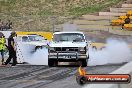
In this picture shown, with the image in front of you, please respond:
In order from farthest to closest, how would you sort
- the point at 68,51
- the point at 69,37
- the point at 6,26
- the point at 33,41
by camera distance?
the point at 6,26
the point at 33,41
the point at 69,37
the point at 68,51

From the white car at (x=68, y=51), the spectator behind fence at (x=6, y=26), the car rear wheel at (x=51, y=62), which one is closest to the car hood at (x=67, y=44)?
the white car at (x=68, y=51)

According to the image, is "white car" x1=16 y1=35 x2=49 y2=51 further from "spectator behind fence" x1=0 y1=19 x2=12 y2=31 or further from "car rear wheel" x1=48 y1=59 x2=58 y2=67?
"spectator behind fence" x1=0 y1=19 x2=12 y2=31

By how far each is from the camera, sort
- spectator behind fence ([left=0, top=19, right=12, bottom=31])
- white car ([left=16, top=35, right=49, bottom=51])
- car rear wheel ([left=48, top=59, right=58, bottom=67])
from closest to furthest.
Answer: car rear wheel ([left=48, top=59, right=58, bottom=67]) → white car ([left=16, top=35, right=49, bottom=51]) → spectator behind fence ([left=0, top=19, right=12, bottom=31])

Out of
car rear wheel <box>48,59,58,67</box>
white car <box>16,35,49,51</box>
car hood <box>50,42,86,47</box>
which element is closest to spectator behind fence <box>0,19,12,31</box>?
white car <box>16,35,49,51</box>

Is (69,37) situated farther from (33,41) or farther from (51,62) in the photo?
(33,41)

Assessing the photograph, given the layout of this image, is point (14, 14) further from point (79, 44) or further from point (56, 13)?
point (79, 44)

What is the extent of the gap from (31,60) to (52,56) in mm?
3973

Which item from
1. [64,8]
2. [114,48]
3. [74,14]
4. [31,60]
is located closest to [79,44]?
[31,60]

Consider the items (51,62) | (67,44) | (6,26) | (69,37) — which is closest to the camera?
(67,44)

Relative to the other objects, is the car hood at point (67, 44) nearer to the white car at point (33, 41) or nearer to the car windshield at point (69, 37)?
the car windshield at point (69, 37)

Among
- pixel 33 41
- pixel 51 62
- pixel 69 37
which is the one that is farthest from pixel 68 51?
pixel 33 41

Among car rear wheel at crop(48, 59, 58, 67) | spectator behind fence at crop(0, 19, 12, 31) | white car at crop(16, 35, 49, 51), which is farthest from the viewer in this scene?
spectator behind fence at crop(0, 19, 12, 31)

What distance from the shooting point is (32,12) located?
2343 inches

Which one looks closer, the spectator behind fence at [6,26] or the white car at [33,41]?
the white car at [33,41]
